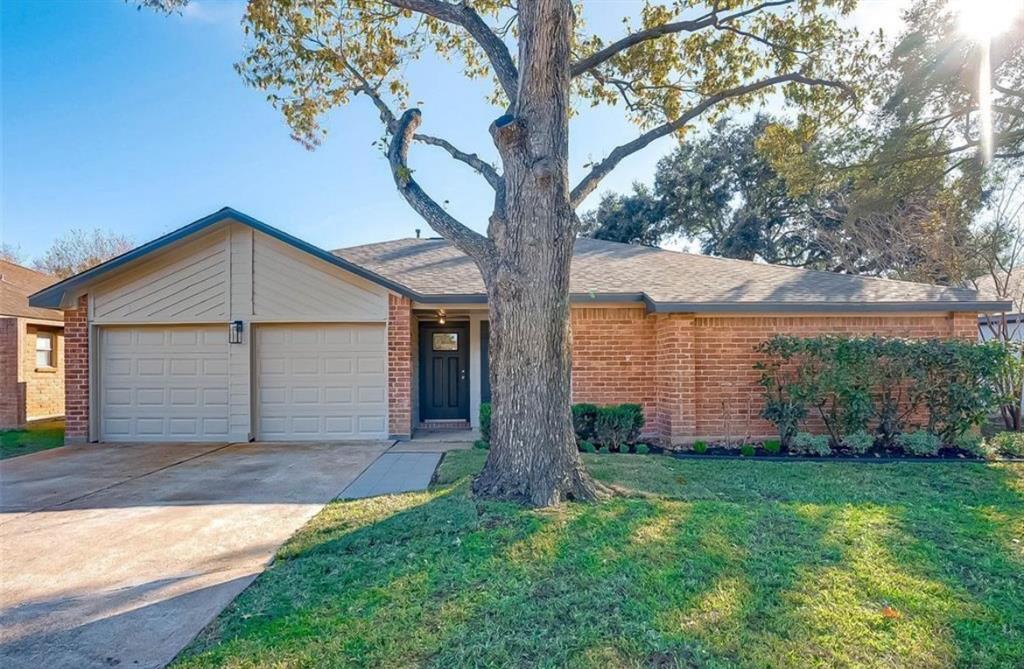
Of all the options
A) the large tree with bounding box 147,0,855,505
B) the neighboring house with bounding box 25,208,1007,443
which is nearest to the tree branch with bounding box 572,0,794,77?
the large tree with bounding box 147,0,855,505

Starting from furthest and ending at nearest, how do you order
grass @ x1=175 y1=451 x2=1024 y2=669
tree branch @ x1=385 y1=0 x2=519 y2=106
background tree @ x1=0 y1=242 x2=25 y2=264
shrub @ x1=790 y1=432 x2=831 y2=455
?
background tree @ x1=0 y1=242 x2=25 y2=264, shrub @ x1=790 y1=432 x2=831 y2=455, tree branch @ x1=385 y1=0 x2=519 y2=106, grass @ x1=175 y1=451 x2=1024 y2=669

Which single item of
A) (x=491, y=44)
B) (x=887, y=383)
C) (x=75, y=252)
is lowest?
(x=887, y=383)

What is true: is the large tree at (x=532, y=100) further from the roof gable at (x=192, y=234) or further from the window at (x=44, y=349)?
the window at (x=44, y=349)

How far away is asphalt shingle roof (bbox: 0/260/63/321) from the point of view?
1196 centimetres

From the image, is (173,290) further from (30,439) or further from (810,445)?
(810,445)

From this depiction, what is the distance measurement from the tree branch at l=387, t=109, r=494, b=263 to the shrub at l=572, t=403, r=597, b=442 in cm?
356

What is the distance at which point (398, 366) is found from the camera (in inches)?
369

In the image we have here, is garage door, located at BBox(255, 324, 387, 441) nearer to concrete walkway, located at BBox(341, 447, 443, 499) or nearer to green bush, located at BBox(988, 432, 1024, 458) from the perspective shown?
concrete walkway, located at BBox(341, 447, 443, 499)

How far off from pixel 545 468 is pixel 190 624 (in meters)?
2.96

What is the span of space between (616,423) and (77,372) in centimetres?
957

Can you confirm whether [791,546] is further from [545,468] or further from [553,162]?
[553,162]

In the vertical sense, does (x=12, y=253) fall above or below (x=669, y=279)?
above

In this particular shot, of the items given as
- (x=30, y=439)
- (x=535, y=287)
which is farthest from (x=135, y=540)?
→ (x=30, y=439)

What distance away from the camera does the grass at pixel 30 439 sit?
8602mm
